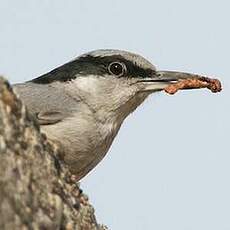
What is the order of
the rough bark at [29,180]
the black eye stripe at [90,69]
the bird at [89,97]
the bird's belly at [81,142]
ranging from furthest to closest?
the black eye stripe at [90,69] < the bird at [89,97] < the bird's belly at [81,142] < the rough bark at [29,180]

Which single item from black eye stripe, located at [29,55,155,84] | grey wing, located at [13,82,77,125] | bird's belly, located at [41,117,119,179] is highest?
black eye stripe, located at [29,55,155,84]

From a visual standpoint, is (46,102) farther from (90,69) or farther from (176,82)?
(176,82)

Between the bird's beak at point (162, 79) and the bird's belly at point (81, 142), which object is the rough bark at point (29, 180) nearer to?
the bird's belly at point (81, 142)

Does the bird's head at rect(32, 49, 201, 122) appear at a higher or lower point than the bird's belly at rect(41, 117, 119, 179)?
higher

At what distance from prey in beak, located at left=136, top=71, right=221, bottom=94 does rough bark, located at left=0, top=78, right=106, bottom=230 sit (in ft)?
8.52

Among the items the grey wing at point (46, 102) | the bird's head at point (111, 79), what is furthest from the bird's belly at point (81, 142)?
the bird's head at point (111, 79)

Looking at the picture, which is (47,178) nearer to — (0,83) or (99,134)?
(0,83)

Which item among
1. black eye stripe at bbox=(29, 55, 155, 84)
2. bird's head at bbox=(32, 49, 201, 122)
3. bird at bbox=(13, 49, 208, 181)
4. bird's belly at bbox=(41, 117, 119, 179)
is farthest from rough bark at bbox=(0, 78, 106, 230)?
black eye stripe at bbox=(29, 55, 155, 84)

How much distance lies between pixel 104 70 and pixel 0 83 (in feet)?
11.0

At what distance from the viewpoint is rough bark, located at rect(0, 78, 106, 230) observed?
13.4 feet

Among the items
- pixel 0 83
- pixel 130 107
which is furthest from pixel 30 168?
pixel 130 107

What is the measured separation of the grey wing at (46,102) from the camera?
7.06 m

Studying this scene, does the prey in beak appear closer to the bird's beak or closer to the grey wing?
the bird's beak

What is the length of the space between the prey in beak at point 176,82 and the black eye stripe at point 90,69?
0.30 ft
